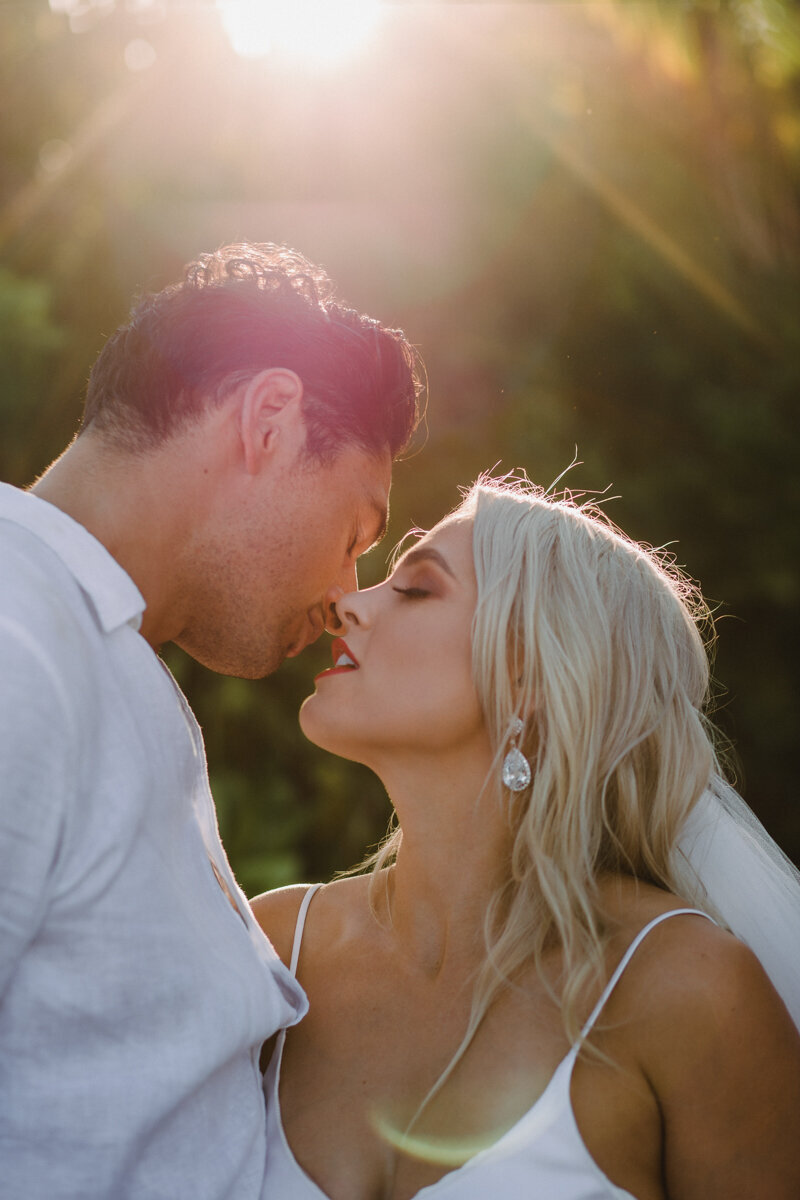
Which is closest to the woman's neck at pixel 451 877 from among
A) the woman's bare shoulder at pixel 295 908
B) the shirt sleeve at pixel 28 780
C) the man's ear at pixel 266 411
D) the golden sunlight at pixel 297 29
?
the woman's bare shoulder at pixel 295 908

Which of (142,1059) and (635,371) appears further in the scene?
(635,371)

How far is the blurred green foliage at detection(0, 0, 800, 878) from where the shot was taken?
23.2 ft

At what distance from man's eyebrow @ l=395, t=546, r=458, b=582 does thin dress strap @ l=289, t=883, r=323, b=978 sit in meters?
0.96

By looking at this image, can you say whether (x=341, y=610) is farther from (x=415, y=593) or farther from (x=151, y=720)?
(x=151, y=720)

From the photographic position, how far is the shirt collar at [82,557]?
1.84m

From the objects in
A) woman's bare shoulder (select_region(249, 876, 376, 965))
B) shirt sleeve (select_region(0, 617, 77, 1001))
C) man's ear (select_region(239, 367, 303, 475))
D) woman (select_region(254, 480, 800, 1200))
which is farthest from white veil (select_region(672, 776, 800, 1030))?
shirt sleeve (select_region(0, 617, 77, 1001))

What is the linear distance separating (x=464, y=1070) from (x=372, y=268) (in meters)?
5.99

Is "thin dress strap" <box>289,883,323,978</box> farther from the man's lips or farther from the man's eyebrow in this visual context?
the man's eyebrow

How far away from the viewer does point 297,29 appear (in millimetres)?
6969

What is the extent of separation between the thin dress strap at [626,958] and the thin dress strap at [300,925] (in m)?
0.85

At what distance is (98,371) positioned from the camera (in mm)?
2662

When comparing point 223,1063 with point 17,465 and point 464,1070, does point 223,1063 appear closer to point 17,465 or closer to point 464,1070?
point 464,1070

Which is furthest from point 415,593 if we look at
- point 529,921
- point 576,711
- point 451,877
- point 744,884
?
point 744,884

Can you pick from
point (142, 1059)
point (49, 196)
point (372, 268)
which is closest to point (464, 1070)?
point (142, 1059)
